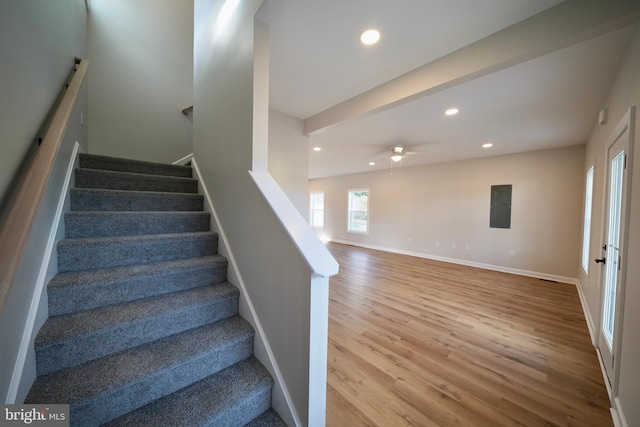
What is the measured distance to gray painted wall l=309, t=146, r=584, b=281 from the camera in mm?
4289

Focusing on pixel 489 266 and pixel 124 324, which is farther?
pixel 489 266

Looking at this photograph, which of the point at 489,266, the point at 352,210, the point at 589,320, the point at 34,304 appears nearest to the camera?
the point at 34,304

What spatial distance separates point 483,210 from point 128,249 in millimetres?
6304

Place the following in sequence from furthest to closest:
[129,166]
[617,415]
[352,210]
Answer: [352,210], [129,166], [617,415]

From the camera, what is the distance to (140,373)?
105 cm

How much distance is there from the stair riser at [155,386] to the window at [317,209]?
25.5ft

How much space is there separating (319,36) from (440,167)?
17.1 ft

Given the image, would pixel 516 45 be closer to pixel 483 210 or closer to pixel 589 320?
pixel 589 320

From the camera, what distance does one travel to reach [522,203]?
15.5 feet

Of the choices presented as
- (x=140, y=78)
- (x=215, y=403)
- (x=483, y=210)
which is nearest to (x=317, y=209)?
(x=483, y=210)

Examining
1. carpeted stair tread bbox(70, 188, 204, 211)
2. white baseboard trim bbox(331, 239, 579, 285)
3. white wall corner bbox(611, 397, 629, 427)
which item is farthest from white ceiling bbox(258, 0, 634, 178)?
white baseboard trim bbox(331, 239, 579, 285)

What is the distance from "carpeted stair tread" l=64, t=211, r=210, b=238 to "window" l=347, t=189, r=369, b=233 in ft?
20.2

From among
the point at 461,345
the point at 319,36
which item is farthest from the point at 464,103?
the point at 461,345

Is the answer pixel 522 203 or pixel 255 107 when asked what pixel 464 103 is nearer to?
pixel 255 107
